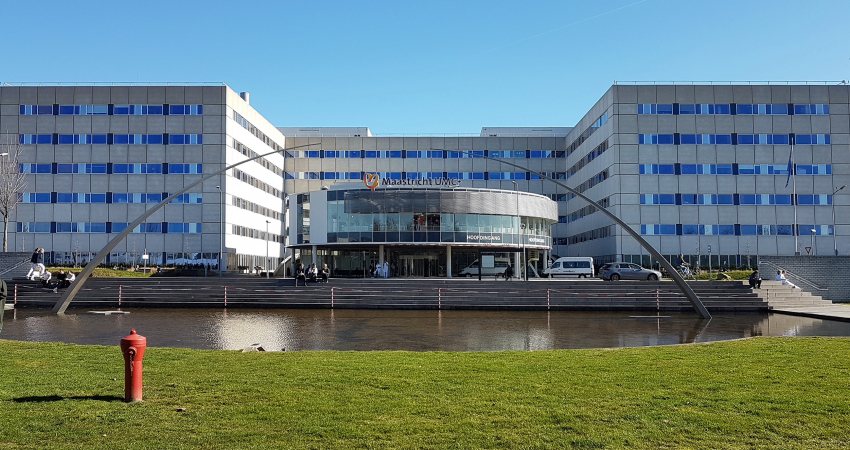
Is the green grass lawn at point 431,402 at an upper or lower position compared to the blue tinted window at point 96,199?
lower

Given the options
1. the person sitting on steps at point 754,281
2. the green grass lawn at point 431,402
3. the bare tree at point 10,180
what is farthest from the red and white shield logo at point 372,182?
the green grass lawn at point 431,402

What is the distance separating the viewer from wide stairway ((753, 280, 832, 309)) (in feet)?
116

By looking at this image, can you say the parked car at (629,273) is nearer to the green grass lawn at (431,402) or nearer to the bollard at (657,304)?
the bollard at (657,304)

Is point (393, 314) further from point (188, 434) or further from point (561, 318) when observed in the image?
point (188, 434)

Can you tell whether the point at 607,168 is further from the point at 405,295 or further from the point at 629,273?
the point at 405,295

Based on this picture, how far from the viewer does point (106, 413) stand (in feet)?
27.4

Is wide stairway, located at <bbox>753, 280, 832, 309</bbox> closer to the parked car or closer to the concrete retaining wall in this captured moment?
the concrete retaining wall

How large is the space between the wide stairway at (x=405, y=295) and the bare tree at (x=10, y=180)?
68.4ft

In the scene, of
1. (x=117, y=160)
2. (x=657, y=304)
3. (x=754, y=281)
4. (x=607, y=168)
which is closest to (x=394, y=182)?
(x=607, y=168)

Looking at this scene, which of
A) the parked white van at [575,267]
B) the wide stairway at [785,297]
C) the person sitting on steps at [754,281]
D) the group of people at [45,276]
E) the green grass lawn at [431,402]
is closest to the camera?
the green grass lawn at [431,402]

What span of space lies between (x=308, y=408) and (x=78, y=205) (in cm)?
6814

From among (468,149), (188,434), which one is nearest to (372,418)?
(188,434)

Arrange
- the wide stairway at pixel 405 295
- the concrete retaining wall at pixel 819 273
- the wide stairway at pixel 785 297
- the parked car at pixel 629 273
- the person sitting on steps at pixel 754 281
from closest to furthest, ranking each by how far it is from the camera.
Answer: the wide stairway at pixel 405 295, the wide stairway at pixel 785 297, the person sitting on steps at pixel 754 281, the concrete retaining wall at pixel 819 273, the parked car at pixel 629 273

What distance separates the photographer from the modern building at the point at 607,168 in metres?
65.6
